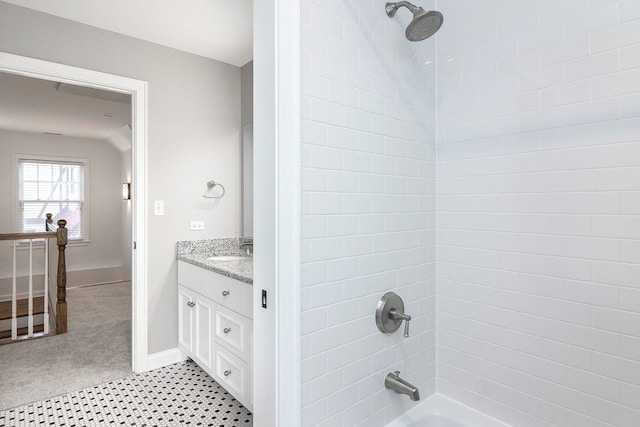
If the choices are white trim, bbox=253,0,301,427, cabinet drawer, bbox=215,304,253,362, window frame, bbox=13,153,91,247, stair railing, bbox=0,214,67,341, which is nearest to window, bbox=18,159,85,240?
window frame, bbox=13,153,91,247

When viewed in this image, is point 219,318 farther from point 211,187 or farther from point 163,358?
point 211,187

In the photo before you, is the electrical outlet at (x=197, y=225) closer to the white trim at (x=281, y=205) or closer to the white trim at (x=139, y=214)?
the white trim at (x=139, y=214)

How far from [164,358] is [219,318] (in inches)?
37.6

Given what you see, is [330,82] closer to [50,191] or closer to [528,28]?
[528,28]

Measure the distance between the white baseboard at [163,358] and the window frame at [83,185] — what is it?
5.20 meters

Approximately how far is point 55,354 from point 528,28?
412 centimetres

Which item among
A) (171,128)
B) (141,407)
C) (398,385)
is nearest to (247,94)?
Result: (171,128)

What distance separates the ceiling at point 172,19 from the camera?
2.21 meters

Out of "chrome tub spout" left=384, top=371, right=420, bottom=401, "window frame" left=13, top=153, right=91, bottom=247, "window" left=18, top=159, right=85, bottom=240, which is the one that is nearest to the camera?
"chrome tub spout" left=384, top=371, right=420, bottom=401

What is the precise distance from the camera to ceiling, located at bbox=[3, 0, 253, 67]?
221 centimetres

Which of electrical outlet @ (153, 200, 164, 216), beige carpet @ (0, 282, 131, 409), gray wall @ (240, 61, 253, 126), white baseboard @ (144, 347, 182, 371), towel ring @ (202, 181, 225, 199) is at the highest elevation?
gray wall @ (240, 61, 253, 126)

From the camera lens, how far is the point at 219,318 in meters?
2.20

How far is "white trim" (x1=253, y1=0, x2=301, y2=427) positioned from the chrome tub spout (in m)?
0.47

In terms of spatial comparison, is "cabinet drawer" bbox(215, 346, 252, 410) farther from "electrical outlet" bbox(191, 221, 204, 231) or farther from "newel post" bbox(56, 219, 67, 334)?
"newel post" bbox(56, 219, 67, 334)
